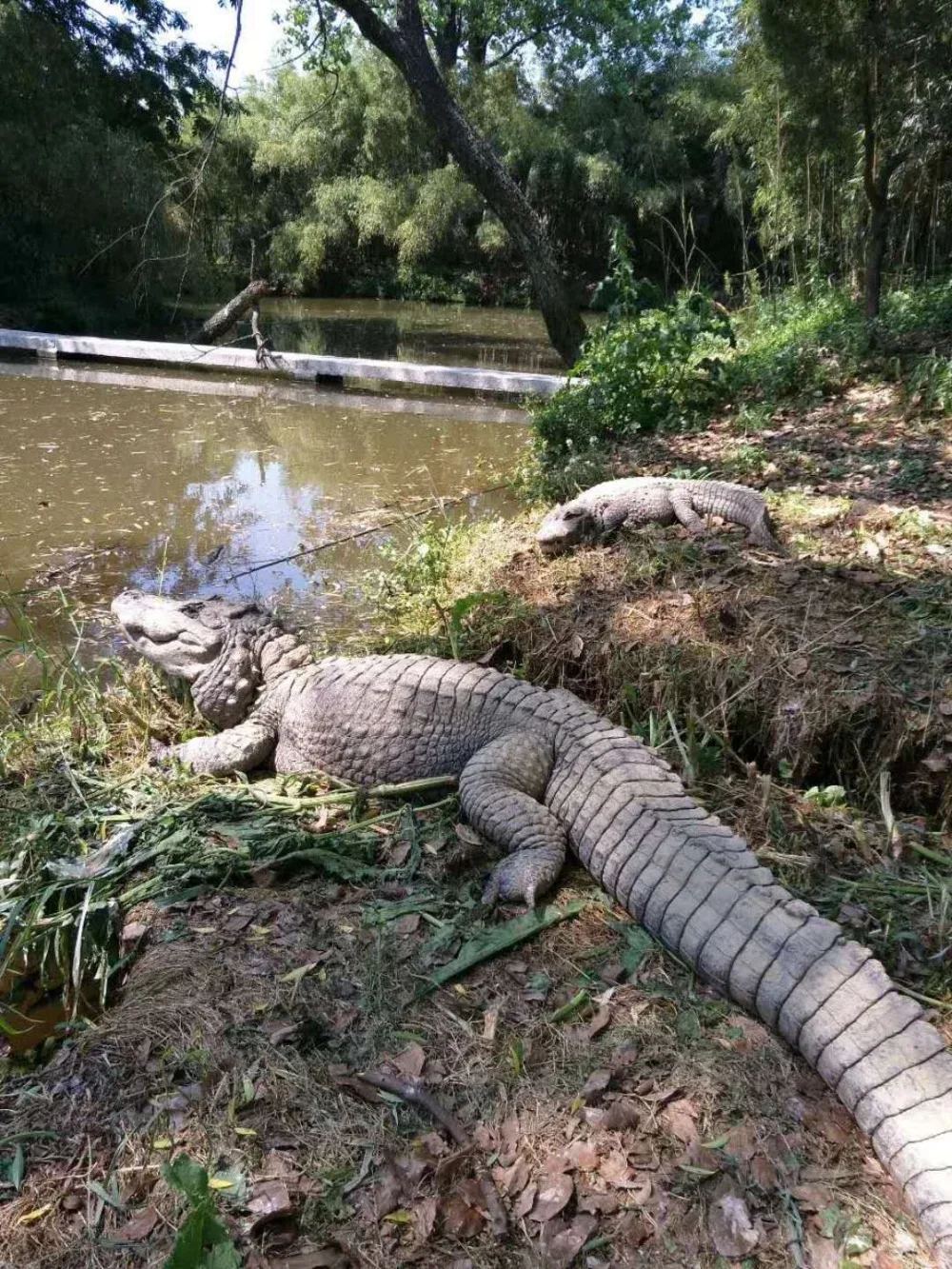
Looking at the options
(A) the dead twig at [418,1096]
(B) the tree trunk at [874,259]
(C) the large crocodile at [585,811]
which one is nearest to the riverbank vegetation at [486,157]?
(B) the tree trunk at [874,259]

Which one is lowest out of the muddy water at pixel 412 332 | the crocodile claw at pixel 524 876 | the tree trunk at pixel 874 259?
the crocodile claw at pixel 524 876

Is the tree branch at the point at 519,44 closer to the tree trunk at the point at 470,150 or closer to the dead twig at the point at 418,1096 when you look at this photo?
the tree trunk at the point at 470,150

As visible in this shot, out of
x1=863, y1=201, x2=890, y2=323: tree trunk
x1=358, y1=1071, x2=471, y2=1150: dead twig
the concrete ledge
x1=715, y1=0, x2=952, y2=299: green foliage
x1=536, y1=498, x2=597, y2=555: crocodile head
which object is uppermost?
x1=715, y1=0, x2=952, y2=299: green foliage

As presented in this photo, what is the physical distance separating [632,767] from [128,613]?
8.66ft

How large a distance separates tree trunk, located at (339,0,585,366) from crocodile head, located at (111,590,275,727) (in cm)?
627

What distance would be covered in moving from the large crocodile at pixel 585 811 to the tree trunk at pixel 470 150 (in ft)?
20.7

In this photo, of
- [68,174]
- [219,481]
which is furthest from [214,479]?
[68,174]

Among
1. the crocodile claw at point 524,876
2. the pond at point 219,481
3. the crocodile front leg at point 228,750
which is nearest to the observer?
the crocodile claw at point 524,876

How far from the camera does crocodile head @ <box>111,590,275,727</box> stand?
12.8ft

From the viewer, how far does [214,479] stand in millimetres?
7414

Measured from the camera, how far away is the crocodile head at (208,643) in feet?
12.8

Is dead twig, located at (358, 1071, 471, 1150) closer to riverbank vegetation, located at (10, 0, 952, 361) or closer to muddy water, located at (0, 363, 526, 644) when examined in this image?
Answer: muddy water, located at (0, 363, 526, 644)

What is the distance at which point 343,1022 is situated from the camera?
2.24m

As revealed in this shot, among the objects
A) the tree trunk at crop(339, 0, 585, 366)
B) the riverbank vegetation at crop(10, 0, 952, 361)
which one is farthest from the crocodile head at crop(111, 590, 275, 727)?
the tree trunk at crop(339, 0, 585, 366)
